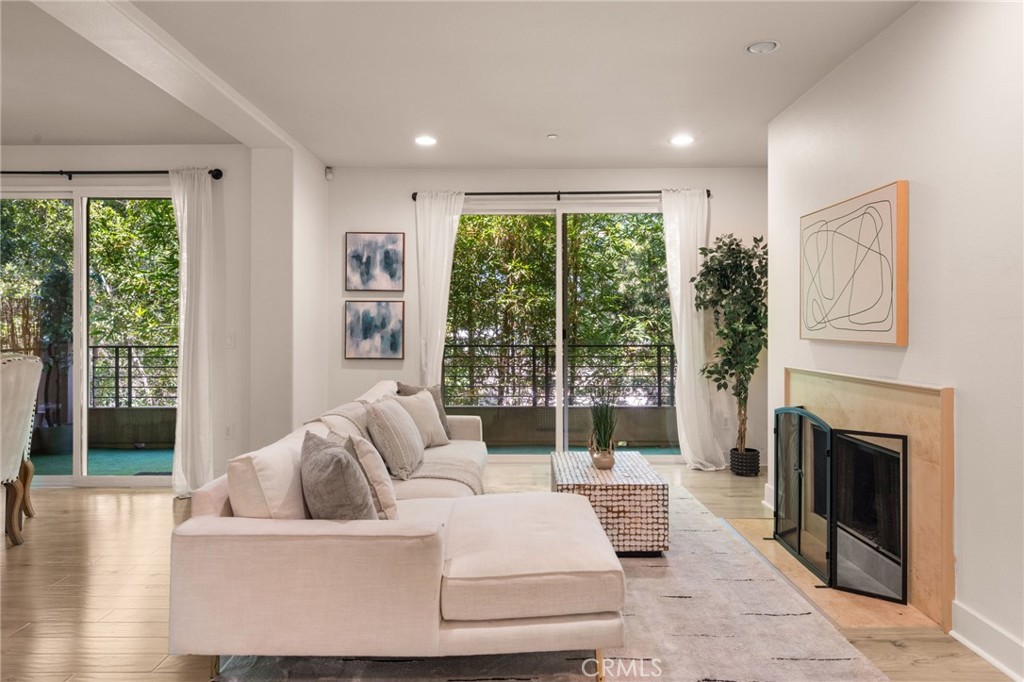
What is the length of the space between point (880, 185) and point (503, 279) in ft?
11.7

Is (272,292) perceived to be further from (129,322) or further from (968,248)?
(968,248)

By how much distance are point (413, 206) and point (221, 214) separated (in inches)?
63.5

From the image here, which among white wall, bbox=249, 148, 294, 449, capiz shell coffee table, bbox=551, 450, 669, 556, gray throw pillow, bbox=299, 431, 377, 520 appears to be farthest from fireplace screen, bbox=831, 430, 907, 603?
white wall, bbox=249, 148, 294, 449

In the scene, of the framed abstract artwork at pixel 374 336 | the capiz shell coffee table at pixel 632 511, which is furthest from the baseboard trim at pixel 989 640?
the framed abstract artwork at pixel 374 336

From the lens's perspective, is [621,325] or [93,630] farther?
[621,325]

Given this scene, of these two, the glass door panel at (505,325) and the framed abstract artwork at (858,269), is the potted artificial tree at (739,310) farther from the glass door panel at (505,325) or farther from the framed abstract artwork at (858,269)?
the framed abstract artwork at (858,269)

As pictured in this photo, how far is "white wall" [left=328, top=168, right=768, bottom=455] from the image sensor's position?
6.16 meters

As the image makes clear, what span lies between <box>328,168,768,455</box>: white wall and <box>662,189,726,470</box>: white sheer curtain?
16 cm

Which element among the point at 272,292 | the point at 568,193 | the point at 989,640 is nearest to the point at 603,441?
the point at 989,640

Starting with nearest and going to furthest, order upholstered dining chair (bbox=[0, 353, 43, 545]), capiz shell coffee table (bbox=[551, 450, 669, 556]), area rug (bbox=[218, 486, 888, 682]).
Answer: 1. area rug (bbox=[218, 486, 888, 682])
2. capiz shell coffee table (bbox=[551, 450, 669, 556])
3. upholstered dining chair (bbox=[0, 353, 43, 545])

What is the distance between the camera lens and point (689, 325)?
6.09m

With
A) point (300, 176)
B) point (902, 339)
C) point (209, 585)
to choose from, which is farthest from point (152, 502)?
point (902, 339)

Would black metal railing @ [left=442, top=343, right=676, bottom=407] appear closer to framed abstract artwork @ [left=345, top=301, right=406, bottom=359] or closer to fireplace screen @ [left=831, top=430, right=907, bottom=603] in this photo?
framed abstract artwork @ [left=345, top=301, right=406, bottom=359]

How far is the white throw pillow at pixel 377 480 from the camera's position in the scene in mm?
2699
